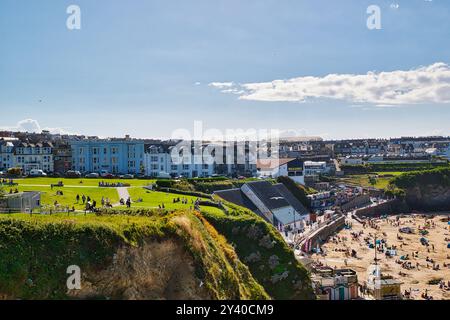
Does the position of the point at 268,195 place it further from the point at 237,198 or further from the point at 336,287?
the point at 336,287

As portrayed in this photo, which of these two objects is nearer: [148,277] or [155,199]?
[148,277]

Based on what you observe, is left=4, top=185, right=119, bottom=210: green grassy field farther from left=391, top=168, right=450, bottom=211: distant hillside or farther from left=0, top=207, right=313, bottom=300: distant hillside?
left=391, top=168, right=450, bottom=211: distant hillside

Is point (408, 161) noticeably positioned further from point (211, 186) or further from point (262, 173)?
point (211, 186)

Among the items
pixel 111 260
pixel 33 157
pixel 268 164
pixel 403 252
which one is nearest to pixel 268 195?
pixel 403 252

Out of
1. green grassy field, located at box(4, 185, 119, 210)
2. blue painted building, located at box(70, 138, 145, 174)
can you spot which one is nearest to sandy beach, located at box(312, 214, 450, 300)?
green grassy field, located at box(4, 185, 119, 210)

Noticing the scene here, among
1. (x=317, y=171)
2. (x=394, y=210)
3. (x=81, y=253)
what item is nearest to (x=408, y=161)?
(x=317, y=171)
